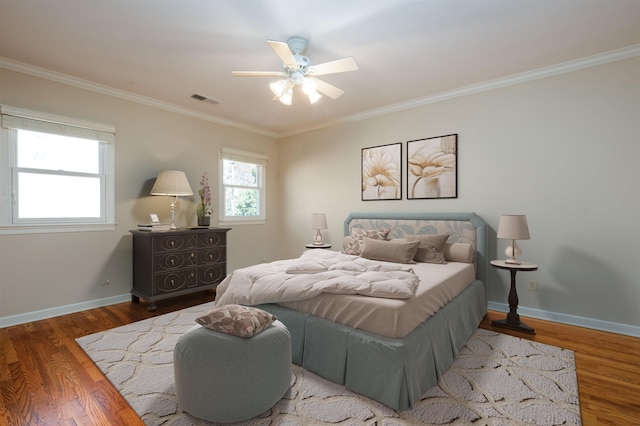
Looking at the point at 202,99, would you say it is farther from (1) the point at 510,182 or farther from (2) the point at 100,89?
(1) the point at 510,182

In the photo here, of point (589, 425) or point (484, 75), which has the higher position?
point (484, 75)

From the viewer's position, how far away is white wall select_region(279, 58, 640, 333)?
282cm

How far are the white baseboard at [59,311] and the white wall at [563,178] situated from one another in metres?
4.10

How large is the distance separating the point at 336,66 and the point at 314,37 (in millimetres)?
386

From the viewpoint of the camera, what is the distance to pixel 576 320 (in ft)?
9.96

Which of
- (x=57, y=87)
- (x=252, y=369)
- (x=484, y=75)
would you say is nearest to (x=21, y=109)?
(x=57, y=87)

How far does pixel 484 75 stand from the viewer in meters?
3.32

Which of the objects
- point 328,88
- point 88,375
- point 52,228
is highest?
point 328,88

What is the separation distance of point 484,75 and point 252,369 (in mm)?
3678

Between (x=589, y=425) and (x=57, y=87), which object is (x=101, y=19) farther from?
(x=589, y=425)

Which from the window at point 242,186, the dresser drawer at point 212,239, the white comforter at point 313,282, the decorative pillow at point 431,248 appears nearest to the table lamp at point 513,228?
the decorative pillow at point 431,248

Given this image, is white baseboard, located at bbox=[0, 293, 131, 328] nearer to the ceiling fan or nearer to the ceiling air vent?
the ceiling air vent

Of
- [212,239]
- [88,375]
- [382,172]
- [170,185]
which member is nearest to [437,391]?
[88,375]

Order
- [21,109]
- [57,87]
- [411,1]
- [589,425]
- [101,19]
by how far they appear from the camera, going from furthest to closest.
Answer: [57,87] < [21,109] < [101,19] < [411,1] < [589,425]
